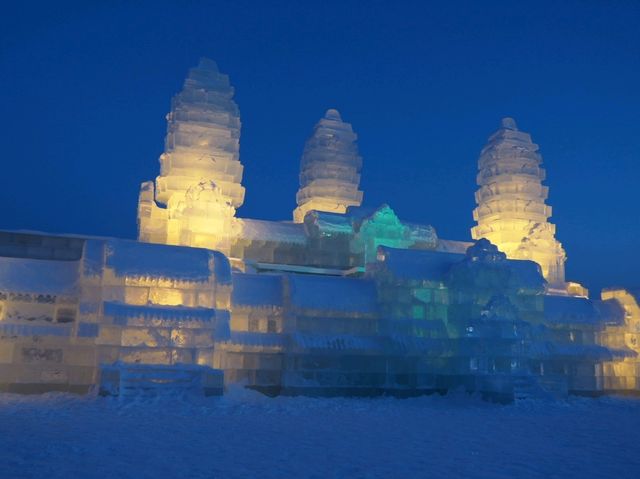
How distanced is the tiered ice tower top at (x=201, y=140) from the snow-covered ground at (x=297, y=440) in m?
21.6

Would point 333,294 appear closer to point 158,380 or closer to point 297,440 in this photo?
point 158,380

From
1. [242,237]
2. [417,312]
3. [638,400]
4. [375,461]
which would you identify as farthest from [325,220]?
[375,461]

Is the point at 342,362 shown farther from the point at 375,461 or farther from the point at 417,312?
the point at 375,461

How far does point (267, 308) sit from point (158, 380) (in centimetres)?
720

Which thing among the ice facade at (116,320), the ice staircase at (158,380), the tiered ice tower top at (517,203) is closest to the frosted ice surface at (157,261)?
the ice facade at (116,320)

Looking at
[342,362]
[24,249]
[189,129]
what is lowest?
[342,362]

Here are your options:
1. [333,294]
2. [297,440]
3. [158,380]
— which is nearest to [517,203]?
[333,294]

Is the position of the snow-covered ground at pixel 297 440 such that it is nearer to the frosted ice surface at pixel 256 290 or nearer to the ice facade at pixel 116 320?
the ice facade at pixel 116 320

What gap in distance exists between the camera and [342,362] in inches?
1260

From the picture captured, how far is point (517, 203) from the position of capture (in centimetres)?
5375

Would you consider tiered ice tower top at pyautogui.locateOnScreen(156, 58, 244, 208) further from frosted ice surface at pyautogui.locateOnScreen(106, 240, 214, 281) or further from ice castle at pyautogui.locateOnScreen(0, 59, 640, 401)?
frosted ice surface at pyautogui.locateOnScreen(106, 240, 214, 281)

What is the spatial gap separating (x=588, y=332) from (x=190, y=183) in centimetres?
2730

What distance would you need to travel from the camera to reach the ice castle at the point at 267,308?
2855 centimetres

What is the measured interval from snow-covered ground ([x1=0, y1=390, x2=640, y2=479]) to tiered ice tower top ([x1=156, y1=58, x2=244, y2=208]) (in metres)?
21.6
